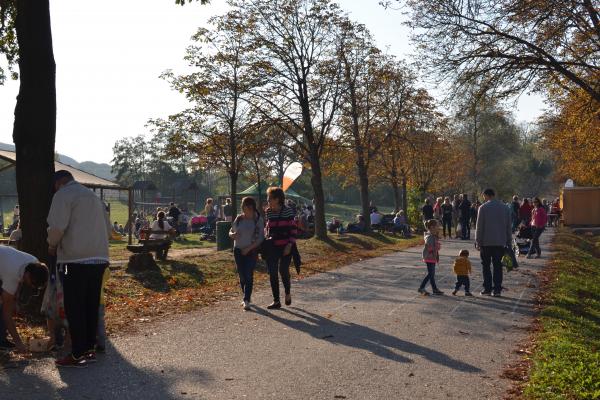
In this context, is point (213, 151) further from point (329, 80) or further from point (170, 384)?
point (170, 384)

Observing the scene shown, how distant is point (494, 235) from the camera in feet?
41.5

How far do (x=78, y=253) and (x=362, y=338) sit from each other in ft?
11.2

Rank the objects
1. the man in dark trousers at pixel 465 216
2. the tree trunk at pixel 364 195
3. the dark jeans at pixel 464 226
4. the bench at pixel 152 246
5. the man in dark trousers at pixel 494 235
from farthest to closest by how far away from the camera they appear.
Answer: the tree trunk at pixel 364 195 → the dark jeans at pixel 464 226 → the man in dark trousers at pixel 465 216 → the bench at pixel 152 246 → the man in dark trousers at pixel 494 235

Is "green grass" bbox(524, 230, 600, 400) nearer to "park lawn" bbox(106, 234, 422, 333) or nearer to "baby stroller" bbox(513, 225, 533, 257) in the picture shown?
"baby stroller" bbox(513, 225, 533, 257)

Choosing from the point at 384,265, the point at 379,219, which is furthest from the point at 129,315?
the point at 379,219

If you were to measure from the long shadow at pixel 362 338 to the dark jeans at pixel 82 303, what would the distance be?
2694mm

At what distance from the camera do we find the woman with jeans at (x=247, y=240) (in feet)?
35.5

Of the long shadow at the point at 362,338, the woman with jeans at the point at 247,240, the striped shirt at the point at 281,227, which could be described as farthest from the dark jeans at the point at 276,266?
the long shadow at the point at 362,338

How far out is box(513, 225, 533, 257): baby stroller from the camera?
20.9 metres

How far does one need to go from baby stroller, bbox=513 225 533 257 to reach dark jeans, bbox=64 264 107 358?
15.7 metres

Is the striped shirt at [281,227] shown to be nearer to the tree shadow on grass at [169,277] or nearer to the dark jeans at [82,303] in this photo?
the tree shadow on grass at [169,277]

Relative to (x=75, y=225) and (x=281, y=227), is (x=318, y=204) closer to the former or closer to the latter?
(x=281, y=227)

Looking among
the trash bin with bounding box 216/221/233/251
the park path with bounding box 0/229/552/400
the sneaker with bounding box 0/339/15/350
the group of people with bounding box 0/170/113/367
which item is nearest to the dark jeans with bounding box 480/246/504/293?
the park path with bounding box 0/229/552/400

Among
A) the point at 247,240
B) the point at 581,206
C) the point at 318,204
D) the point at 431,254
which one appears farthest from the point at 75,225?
the point at 581,206
